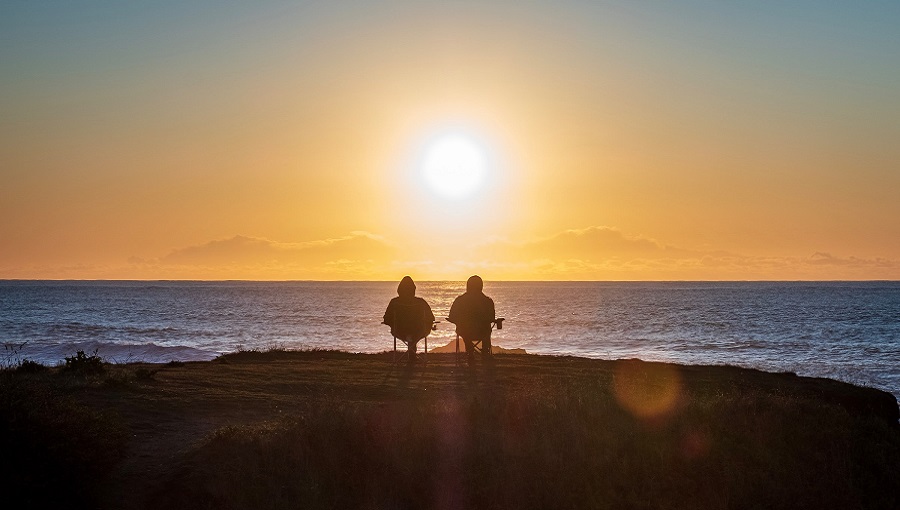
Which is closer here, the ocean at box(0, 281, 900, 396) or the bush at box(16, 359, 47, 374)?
the bush at box(16, 359, 47, 374)

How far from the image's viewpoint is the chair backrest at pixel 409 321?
21.5 meters

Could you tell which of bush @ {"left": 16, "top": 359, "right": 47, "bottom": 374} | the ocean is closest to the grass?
bush @ {"left": 16, "top": 359, "right": 47, "bottom": 374}

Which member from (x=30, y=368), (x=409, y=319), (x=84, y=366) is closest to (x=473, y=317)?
(x=409, y=319)

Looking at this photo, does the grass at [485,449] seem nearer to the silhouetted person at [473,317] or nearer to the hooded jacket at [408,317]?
the hooded jacket at [408,317]

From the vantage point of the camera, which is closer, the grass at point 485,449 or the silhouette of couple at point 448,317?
the grass at point 485,449

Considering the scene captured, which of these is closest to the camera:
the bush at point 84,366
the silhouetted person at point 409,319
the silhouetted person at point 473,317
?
the bush at point 84,366

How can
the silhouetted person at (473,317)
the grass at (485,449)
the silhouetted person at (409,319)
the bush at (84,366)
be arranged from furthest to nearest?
1. the silhouetted person at (473,317)
2. the silhouetted person at (409,319)
3. the bush at (84,366)
4. the grass at (485,449)

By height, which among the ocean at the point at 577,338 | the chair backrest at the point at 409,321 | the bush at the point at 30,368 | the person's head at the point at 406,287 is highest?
the person's head at the point at 406,287

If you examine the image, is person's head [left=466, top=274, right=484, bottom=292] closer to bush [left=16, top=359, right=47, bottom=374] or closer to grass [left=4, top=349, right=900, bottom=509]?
grass [left=4, top=349, right=900, bottom=509]

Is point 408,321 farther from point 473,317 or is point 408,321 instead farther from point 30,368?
point 30,368

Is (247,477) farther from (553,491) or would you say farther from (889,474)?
(889,474)

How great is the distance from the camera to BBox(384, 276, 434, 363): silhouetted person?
21.5 metres

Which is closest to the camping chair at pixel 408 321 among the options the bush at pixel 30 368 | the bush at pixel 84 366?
the bush at pixel 84 366

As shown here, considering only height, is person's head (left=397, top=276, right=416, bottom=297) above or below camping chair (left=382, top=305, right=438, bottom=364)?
above
